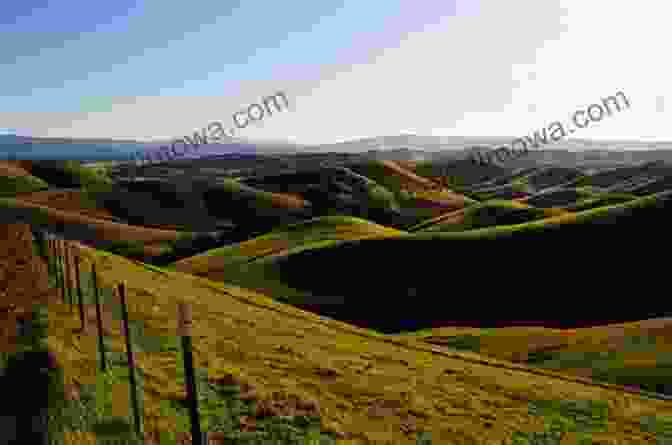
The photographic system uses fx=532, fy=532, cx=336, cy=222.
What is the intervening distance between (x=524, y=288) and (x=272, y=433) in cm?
5512

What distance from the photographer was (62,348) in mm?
13797

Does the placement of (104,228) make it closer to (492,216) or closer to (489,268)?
(489,268)

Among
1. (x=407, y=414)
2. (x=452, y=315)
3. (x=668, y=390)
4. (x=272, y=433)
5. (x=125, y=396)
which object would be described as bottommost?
(x=452, y=315)

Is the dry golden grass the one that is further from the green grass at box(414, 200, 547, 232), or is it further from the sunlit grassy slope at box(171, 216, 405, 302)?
the green grass at box(414, 200, 547, 232)

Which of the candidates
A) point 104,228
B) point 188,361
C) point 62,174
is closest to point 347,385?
point 188,361

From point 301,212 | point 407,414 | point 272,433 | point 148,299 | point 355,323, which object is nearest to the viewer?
point 272,433

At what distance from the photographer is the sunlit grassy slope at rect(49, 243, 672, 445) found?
43.7 feet

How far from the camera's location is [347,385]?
17.9 m

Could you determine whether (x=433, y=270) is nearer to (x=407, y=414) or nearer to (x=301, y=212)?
(x=407, y=414)

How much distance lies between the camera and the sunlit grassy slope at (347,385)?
13.3 meters

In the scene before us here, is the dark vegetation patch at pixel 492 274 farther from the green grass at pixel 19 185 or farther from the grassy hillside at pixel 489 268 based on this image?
the green grass at pixel 19 185

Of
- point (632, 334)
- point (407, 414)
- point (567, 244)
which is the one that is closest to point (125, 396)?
point (407, 414)

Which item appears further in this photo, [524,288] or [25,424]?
[524,288]

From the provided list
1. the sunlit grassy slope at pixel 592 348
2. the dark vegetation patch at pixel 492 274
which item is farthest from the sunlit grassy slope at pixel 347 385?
the dark vegetation patch at pixel 492 274
